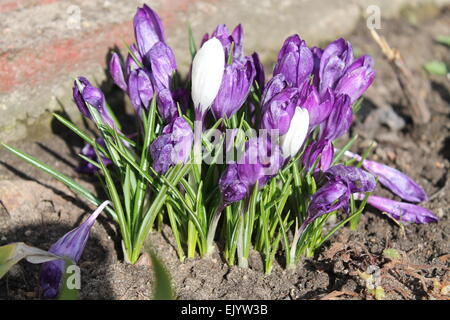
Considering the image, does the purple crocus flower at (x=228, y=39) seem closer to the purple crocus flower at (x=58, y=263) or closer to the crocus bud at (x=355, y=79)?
the crocus bud at (x=355, y=79)

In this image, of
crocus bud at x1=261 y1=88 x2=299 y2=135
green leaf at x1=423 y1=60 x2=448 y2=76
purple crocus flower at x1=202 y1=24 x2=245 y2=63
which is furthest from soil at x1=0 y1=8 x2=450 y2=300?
green leaf at x1=423 y1=60 x2=448 y2=76

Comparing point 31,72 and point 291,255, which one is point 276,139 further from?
point 31,72

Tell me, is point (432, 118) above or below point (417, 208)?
above

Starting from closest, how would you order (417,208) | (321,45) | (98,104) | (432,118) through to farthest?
(98,104) → (417,208) → (432,118) → (321,45)

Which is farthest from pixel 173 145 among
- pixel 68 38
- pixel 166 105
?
pixel 68 38

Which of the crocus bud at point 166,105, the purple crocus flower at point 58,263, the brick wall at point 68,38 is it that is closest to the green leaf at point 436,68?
the brick wall at point 68,38

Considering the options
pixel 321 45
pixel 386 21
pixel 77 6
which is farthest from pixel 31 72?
pixel 386 21

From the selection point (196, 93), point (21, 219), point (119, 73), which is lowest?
point (21, 219)
